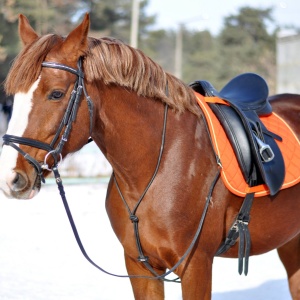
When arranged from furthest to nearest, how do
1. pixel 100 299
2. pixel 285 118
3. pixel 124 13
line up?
1. pixel 124 13
2. pixel 100 299
3. pixel 285 118

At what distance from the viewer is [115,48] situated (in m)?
2.76

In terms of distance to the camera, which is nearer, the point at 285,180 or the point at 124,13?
the point at 285,180

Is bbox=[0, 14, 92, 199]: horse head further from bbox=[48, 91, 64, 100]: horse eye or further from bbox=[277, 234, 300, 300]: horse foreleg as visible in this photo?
bbox=[277, 234, 300, 300]: horse foreleg

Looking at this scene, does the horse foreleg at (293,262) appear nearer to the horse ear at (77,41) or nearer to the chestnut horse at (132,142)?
the chestnut horse at (132,142)

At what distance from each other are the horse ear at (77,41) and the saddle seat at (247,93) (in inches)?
37.6

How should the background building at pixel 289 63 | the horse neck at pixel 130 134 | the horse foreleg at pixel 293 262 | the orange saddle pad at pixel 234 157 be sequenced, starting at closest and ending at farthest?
the horse neck at pixel 130 134
the orange saddle pad at pixel 234 157
the horse foreleg at pixel 293 262
the background building at pixel 289 63

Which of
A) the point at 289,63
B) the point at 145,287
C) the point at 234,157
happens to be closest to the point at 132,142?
the point at 234,157

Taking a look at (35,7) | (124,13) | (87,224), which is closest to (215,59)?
(124,13)

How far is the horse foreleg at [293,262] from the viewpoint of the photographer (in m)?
3.90

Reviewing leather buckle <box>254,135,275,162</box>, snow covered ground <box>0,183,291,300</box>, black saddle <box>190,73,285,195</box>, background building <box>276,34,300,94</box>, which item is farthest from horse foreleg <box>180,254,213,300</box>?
background building <box>276,34,300,94</box>

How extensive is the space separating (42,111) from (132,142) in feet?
1.78

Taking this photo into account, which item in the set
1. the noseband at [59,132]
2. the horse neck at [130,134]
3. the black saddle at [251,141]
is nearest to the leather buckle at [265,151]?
the black saddle at [251,141]

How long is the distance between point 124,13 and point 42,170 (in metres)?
30.5

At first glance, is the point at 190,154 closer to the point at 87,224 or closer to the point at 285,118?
the point at 285,118
